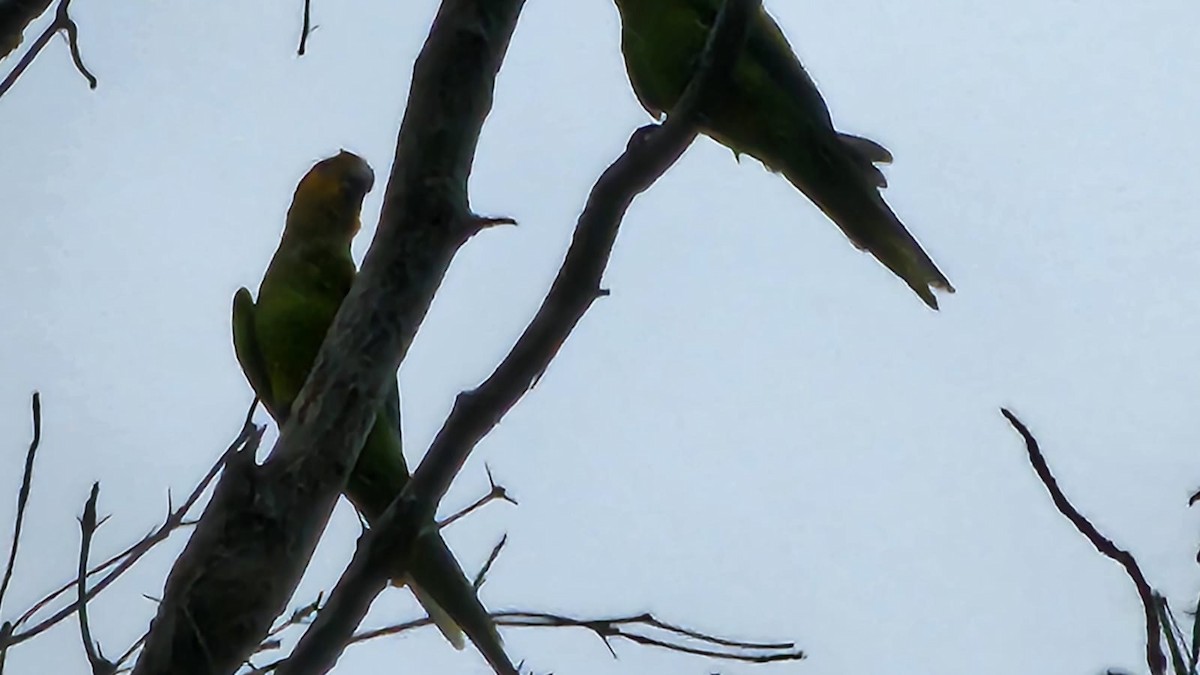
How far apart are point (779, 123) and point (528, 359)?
1.85 m

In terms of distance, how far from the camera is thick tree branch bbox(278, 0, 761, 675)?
1442 mm

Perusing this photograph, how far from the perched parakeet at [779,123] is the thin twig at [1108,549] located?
62.9 inches

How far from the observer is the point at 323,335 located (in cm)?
327

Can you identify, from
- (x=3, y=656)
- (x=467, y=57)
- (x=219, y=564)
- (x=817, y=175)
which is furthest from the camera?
(x=817, y=175)

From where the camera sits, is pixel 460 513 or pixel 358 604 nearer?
pixel 358 604

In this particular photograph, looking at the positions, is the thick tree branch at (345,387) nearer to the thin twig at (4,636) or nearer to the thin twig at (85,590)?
the thin twig at (85,590)

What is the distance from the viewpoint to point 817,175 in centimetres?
321

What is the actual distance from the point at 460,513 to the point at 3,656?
922 millimetres

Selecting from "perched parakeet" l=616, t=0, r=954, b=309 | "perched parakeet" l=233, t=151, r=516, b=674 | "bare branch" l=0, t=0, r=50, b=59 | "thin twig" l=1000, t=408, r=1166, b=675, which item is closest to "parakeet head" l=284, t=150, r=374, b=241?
"perched parakeet" l=233, t=151, r=516, b=674

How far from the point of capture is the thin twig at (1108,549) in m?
1.33

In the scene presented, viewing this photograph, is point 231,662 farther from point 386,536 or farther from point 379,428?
point 379,428

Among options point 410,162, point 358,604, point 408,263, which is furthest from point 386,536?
point 410,162

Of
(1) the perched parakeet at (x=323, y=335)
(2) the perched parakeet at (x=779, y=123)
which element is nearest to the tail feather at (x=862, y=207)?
(2) the perched parakeet at (x=779, y=123)

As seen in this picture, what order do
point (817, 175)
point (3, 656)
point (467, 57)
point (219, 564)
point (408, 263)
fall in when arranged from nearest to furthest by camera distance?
point (219, 564) → point (408, 263) → point (467, 57) → point (3, 656) → point (817, 175)
